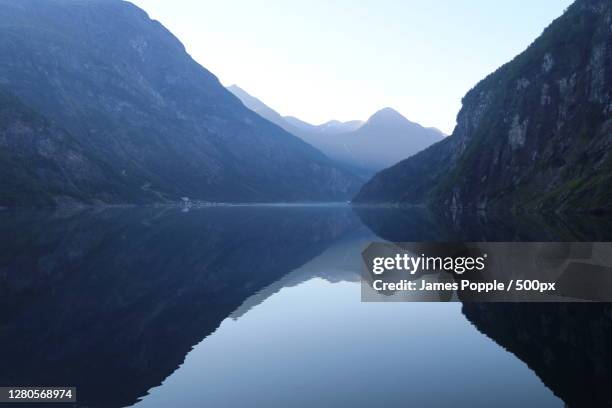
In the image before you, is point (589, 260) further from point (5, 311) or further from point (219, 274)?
point (5, 311)

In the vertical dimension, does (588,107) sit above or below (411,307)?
above

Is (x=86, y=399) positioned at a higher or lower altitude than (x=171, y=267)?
lower

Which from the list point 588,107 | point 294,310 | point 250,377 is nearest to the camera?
point 250,377

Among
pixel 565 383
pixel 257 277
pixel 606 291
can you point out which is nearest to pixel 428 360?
pixel 565 383

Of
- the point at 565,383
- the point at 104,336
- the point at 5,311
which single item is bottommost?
the point at 565,383

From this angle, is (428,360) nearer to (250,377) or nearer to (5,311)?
(250,377)

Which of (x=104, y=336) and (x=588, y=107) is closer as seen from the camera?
(x=104, y=336)

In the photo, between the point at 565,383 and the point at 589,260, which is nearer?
the point at 565,383

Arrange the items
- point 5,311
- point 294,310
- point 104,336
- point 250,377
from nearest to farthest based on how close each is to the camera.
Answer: point 250,377 < point 104,336 < point 5,311 < point 294,310

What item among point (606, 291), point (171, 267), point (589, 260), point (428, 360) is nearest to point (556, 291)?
point (606, 291)
